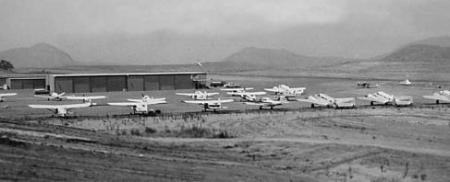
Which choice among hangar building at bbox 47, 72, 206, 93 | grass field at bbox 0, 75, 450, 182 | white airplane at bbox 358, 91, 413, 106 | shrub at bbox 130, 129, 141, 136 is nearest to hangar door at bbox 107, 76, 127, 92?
hangar building at bbox 47, 72, 206, 93

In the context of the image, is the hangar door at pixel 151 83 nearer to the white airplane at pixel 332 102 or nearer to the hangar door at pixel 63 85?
the hangar door at pixel 63 85

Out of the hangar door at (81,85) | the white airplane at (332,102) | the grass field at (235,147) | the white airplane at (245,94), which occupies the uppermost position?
the hangar door at (81,85)

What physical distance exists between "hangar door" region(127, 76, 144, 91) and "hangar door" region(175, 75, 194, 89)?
17.5 feet

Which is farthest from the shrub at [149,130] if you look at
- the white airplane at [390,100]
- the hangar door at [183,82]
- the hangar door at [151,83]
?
the hangar door at [183,82]

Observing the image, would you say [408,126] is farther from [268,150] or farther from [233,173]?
[233,173]

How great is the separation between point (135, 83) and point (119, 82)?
2.37 metres

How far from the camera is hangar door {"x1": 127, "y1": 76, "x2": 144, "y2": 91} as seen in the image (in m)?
74.9

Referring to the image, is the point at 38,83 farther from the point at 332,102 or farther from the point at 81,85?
the point at 332,102

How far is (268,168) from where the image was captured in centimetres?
2339

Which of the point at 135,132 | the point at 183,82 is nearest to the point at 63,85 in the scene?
→ the point at 183,82

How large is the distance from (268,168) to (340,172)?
10.4 feet

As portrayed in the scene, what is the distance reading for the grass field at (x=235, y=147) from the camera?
1927 cm

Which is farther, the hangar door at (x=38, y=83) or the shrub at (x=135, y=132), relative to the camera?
the hangar door at (x=38, y=83)

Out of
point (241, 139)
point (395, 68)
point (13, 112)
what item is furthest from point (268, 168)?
point (395, 68)
